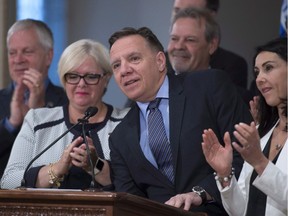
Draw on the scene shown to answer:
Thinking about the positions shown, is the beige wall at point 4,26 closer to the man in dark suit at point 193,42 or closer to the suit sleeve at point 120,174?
the man in dark suit at point 193,42

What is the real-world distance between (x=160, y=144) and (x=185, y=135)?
0.13 meters

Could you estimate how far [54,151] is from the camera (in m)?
5.16

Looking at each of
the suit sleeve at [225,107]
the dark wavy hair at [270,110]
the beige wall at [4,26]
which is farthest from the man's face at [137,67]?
the beige wall at [4,26]

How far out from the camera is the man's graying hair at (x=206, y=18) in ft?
18.7

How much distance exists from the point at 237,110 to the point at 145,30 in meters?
0.63

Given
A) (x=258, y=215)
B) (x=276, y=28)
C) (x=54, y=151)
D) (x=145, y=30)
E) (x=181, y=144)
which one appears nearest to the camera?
(x=258, y=215)

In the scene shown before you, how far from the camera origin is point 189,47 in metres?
5.62

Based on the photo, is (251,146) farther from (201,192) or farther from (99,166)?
(99,166)

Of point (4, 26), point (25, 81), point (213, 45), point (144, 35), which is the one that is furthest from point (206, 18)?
point (4, 26)

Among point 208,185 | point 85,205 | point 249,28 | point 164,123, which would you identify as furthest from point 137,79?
point 249,28

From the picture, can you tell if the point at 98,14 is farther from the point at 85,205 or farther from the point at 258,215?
the point at 85,205

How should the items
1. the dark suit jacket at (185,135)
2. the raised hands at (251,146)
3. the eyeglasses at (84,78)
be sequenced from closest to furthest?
1. the raised hands at (251,146)
2. the dark suit jacket at (185,135)
3. the eyeglasses at (84,78)

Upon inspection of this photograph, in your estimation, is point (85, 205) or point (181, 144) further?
point (181, 144)

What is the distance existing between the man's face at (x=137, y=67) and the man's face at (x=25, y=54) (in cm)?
129
